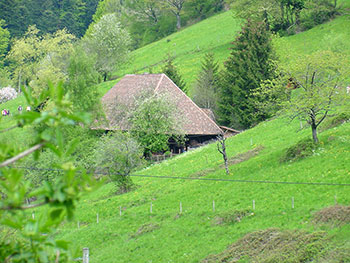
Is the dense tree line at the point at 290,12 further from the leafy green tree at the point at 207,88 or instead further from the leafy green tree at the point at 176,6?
the leafy green tree at the point at 176,6

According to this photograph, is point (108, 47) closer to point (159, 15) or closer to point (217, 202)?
point (159, 15)

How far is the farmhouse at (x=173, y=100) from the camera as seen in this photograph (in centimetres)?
4556

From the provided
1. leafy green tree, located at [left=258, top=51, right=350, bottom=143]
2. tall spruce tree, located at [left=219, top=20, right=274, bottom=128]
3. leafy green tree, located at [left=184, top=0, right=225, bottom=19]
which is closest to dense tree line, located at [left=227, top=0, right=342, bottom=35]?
tall spruce tree, located at [left=219, top=20, right=274, bottom=128]

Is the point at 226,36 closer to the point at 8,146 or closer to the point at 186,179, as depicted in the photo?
the point at 186,179

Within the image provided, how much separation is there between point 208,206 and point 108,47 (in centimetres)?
4971

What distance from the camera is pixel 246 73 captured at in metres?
46.1

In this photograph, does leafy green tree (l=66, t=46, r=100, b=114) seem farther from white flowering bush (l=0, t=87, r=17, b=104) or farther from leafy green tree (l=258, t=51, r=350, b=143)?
white flowering bush (l=0, t=87, r=17, b=104)

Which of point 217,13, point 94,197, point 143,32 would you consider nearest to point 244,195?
point 94,197

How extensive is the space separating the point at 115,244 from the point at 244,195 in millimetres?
6649

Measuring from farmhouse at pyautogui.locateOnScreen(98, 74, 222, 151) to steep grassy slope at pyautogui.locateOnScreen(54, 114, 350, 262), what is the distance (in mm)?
9951

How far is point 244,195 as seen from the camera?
26.8 m

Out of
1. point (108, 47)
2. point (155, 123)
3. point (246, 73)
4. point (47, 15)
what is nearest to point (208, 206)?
point (155, 123)

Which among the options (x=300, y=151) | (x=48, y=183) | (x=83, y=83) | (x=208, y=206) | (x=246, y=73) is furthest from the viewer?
(x=83, y=83)

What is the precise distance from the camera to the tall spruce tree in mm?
45438
